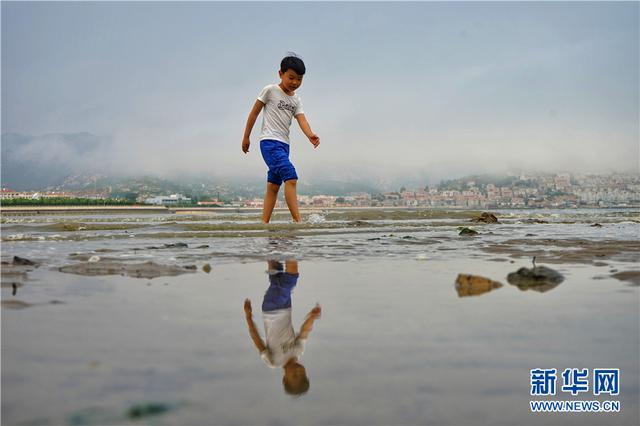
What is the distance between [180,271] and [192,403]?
2.64 m

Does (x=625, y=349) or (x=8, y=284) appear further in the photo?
(x=8, y=284)

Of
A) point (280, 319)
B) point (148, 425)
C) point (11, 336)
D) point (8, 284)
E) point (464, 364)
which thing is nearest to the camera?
point (148, 425)

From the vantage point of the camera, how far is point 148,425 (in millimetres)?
1248

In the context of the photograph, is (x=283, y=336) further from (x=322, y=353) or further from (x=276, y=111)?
(x=276, y=111)

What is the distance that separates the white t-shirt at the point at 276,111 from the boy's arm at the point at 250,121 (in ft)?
0.35

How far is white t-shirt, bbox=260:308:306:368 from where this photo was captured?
5.76ft

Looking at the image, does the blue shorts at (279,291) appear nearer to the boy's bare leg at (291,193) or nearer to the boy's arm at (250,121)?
the boy's bare leg at (291,193)

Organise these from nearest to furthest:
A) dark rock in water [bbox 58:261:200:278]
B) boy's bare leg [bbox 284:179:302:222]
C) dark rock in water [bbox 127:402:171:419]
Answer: dark rock in water [bbox 127:402:171:419] < dark rock in water [bbox 58:261:200:278] < boy's bare leg [bbox 284:179:302:222]

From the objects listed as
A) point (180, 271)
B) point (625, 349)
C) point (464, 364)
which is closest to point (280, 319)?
point (464, 364)

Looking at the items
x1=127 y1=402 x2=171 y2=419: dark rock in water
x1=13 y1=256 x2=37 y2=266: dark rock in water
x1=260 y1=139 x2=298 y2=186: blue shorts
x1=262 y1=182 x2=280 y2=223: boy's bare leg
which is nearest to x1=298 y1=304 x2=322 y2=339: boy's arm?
x1=127 y1=402 x2=171 y2=419: dark rock in water

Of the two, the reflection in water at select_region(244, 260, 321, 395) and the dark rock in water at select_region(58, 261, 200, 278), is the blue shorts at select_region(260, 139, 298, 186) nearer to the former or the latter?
the dark rock in water at select_region(58, 261, 200, 278)

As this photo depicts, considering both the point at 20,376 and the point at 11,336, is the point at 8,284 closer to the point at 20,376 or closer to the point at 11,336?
the point at 11,336

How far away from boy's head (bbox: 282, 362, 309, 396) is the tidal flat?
0.02 metres

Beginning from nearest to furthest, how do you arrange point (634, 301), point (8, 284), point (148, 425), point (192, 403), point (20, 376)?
point (148, 425) < point (192, 403) < point (20, 376) < point (634, 301) < point (8, 284)
